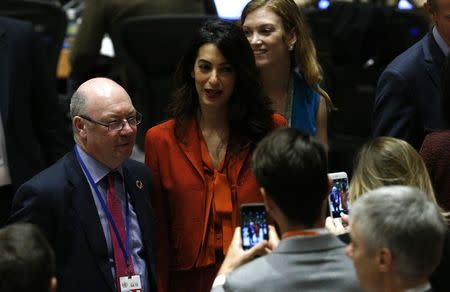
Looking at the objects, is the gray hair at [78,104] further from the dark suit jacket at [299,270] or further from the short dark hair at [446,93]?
the short dark hair at [446,93]

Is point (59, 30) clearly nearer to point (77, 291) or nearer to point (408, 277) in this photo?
point (77, 291)

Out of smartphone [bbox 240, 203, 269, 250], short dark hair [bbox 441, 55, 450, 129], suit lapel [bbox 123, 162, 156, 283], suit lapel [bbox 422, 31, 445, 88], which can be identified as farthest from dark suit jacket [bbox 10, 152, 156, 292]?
suit lapel [bbox 422, 31, 445, 88]

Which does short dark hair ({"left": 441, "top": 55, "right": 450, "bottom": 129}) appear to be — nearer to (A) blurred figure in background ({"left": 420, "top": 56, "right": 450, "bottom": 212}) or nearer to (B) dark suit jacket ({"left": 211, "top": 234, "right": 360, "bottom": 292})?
(A) blurred figure in background ({"left": 420, "top": 56, "right": 450, "bottom": 212})

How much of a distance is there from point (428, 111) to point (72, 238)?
1665 millimetres

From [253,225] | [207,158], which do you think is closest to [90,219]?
[207,158]

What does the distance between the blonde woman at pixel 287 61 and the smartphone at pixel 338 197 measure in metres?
0.82

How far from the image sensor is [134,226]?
13.6 feet

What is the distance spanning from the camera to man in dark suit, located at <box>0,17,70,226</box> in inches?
194

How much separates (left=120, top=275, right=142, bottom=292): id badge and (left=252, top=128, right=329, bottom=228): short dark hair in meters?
0.94

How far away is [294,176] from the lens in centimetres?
322

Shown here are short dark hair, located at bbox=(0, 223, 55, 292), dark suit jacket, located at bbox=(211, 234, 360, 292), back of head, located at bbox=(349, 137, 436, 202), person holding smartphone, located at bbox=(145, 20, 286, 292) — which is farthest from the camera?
person holding smartphone, located at bbox=(145, 20, 286, 292)

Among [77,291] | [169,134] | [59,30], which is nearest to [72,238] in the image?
[77,291]

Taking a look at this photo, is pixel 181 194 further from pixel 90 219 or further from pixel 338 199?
pixel 338 199

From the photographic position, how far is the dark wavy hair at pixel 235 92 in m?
4.32
